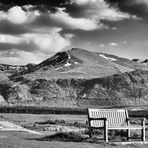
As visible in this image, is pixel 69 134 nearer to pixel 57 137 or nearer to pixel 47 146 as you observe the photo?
pixel 57 137

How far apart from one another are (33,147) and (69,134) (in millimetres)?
5759

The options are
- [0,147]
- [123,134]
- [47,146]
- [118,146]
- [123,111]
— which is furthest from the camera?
[123,134]

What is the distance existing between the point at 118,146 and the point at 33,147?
405 cm

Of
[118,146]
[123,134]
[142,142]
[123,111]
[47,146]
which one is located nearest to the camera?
[47,146]

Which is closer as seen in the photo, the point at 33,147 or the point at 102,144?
the point at 33,147

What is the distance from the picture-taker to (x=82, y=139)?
20.9 meters

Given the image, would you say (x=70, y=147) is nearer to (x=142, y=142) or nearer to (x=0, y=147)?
(x=0, y=147)

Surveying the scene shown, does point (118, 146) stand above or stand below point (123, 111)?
below

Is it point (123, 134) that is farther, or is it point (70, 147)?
point (123, 134)


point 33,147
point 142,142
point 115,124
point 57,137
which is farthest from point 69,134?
point 33,147

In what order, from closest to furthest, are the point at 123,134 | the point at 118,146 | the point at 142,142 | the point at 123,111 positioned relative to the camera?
the point at 118,146, the point at 142,142, the point at 123,111, the point at 123,134

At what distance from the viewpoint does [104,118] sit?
19.6 meters

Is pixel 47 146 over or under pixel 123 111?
under

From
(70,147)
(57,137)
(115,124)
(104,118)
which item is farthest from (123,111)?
(70,147)
